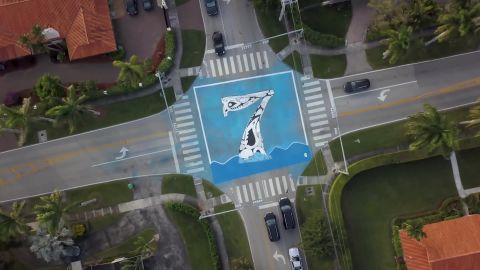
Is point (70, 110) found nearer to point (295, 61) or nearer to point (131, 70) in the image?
point (131, 70)

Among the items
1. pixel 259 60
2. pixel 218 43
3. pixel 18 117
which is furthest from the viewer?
pixel 259 60

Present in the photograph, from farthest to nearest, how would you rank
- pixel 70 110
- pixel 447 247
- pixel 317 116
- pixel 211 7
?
pixel 317 116 → pixel 211 7 → pixel 447 247 → pixel 70 110

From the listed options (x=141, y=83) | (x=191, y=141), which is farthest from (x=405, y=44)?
(x=141, y=83)

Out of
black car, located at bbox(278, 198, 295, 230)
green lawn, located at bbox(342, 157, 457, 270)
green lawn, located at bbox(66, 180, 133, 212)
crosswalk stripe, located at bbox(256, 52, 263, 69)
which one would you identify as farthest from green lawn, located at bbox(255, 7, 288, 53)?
green lawn, located at bbox(66, 180, 133, 212)

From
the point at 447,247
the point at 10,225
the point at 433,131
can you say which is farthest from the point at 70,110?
the point at 447,247

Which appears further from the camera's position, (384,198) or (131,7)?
(131,7)

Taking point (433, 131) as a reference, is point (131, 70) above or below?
above

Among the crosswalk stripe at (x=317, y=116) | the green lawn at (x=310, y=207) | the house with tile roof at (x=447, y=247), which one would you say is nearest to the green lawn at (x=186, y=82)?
the crosswalk stripe at (x=317, y=116)
